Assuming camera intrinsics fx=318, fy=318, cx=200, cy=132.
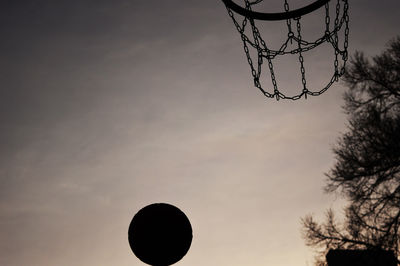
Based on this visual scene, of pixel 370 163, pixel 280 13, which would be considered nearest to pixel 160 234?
pixel 280 13

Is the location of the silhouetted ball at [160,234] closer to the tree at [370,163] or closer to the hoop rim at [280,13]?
the hoop rim at [280,13]

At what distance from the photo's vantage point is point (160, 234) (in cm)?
216

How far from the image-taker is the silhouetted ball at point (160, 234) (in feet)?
6.93

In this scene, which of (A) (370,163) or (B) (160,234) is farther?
(A) (370,163)

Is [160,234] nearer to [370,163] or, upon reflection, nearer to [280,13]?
[280,13]

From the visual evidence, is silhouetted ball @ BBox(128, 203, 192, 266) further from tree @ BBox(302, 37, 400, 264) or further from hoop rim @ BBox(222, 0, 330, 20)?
tree @ BBox(302, 37, 400, 264)

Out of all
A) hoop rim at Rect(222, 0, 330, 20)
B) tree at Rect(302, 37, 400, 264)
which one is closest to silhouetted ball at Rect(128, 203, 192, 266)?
hoop rim at Rect(222, 0, 330, 20)

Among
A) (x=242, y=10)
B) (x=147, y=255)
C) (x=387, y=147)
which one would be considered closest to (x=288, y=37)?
(x=242, y=10)

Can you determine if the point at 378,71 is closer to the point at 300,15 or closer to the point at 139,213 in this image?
the point at 300,15

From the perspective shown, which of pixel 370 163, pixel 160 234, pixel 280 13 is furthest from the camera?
pixel 370 163

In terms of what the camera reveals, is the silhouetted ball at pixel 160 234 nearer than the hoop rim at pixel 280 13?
Yes

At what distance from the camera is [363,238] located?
11047 mm

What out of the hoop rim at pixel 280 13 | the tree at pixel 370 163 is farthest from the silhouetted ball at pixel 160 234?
the tree at pixel 370 163

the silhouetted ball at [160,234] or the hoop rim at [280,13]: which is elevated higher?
the hoop rim at [280,13]
